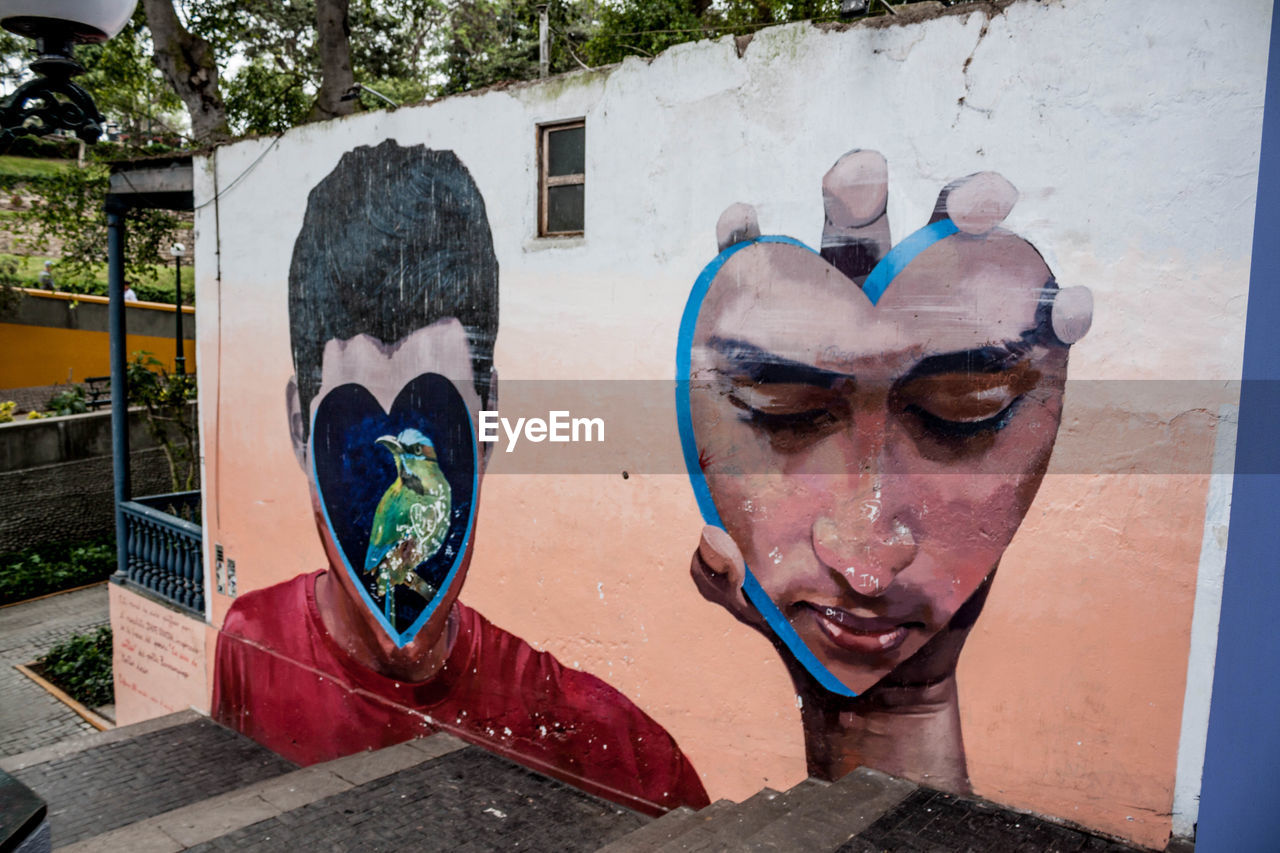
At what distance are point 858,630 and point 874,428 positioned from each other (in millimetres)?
892

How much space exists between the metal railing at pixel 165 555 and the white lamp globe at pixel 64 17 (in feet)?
17.3

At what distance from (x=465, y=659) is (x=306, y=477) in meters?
1.92

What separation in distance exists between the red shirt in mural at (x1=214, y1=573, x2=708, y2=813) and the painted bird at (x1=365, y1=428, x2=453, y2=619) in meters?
0.52

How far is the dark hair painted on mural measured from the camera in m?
5.09

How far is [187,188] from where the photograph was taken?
7.17 metres

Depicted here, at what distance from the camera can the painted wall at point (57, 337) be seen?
1884 cm

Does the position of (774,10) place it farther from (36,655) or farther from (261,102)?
(36,655)

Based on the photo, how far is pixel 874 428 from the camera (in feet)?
12.2

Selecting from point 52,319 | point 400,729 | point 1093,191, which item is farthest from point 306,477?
point 52,319

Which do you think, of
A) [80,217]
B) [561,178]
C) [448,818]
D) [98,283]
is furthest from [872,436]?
[98,283]

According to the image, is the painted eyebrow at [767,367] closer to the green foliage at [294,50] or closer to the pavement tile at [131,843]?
the pavement tile at [131,843]

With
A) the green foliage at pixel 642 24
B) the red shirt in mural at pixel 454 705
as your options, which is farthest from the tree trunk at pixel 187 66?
the red shirt in mural at pixel 454 705

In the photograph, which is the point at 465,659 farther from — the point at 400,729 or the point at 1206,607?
the point at 1206,607

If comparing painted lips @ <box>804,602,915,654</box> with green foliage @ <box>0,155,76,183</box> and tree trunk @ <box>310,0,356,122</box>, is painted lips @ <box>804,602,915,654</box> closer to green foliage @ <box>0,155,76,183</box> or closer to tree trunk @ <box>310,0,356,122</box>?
tree trunk @ <box>310,0,356,122</box>
